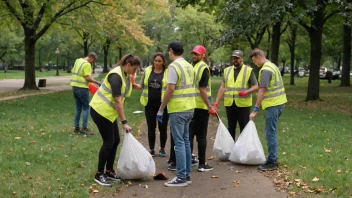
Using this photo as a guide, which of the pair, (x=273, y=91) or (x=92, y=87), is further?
(x=92, y=87)

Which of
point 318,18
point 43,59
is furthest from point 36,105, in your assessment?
point 43,59

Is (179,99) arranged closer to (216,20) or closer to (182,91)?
(182,91)

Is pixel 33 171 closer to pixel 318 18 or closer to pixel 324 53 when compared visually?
pixel 318 18

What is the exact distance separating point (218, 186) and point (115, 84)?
1.99 m

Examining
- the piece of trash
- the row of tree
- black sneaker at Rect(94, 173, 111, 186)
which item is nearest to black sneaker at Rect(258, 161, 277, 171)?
the piece of trash

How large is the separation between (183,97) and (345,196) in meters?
2.38

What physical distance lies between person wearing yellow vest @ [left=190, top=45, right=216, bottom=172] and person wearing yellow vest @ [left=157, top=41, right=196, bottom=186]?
1.67 feet

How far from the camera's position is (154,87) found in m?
7.38

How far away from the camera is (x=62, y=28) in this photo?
25719 millimetres

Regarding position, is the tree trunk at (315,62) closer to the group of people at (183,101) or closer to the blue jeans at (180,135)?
the group of people at (183,101)

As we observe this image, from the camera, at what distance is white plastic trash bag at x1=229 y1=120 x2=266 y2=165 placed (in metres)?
6.72

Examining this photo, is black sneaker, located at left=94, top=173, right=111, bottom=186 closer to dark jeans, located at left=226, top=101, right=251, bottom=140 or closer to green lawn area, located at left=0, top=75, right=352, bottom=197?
green lawn area, located at left=0, top=75, right=352, bottom=197

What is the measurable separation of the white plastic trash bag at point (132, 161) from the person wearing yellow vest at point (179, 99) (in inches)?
15.9

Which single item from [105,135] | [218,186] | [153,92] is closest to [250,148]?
[218,186]
